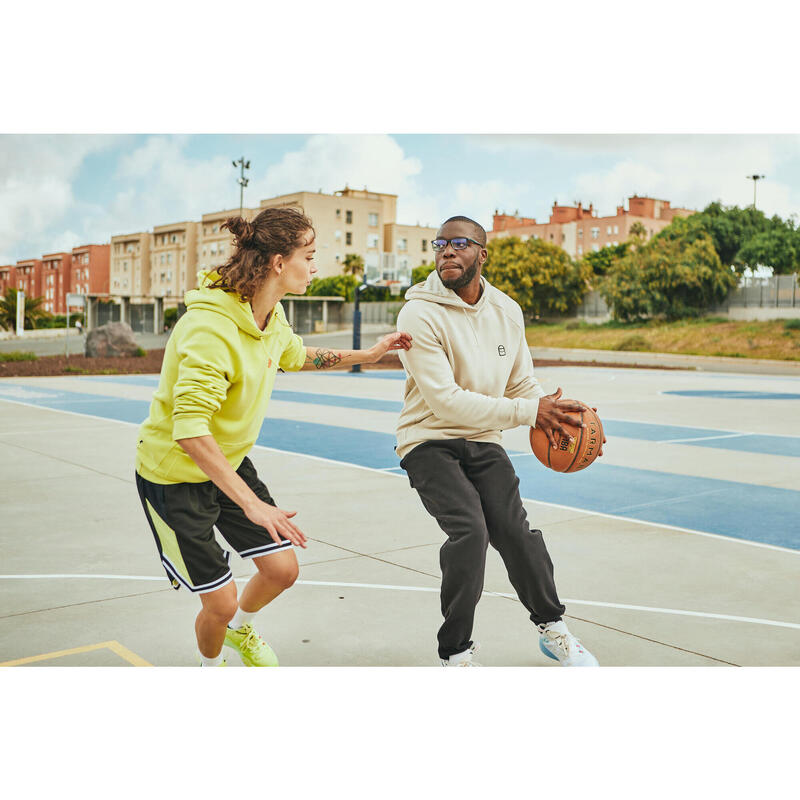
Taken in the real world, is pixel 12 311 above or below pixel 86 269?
below

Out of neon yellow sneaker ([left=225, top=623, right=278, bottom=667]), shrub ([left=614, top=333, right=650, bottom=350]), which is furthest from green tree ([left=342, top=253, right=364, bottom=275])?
neon yellow sneaker ([left=225, top=623, right=278, bottom=667])

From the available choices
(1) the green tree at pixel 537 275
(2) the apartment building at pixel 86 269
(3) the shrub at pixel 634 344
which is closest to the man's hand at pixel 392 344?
(3) the shrub at pixel 634 344

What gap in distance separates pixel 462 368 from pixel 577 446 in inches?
23.3

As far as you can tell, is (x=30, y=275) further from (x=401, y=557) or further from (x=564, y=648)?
(x=564, y=648)

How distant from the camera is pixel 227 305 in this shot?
325 centimetres

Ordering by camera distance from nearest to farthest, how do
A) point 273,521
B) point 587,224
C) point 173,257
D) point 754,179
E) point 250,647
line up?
point 273,521 < point 250,647 < point 754,179 < point 173,257 < point 587,224

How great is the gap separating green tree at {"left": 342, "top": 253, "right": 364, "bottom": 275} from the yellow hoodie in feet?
252

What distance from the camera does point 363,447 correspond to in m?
10.7

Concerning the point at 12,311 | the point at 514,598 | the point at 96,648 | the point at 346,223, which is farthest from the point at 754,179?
the point at 96,648

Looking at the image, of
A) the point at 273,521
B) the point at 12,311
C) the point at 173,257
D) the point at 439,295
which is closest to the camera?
the point at 273,521

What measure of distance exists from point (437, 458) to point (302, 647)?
1.09 m

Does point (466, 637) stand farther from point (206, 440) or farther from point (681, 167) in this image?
point (681, 167)

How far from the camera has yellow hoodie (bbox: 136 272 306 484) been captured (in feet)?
10.1
